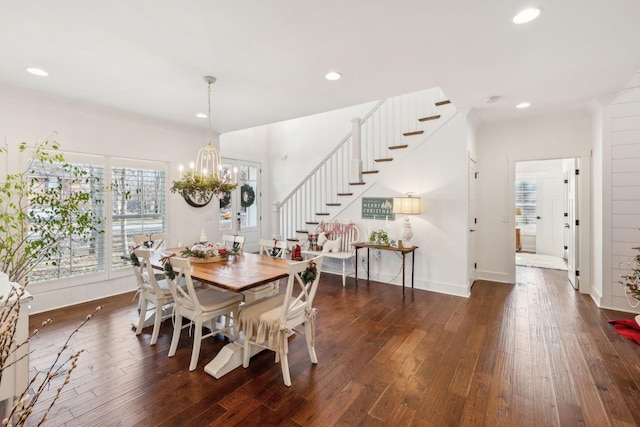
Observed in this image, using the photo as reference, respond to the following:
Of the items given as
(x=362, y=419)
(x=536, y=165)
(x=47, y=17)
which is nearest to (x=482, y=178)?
(x=536, y=165)

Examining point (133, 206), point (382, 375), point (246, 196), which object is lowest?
point (382, 375)

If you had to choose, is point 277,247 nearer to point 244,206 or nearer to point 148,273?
point 148,273

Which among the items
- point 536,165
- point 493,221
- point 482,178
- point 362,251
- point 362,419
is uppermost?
point 536,165

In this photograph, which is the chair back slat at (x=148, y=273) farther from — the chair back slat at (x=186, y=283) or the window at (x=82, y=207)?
the window at (x=82, y=207)

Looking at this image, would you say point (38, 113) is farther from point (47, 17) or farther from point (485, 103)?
point (485, 103)

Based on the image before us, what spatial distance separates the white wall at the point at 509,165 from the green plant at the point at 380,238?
1.76m

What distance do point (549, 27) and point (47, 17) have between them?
3.77m

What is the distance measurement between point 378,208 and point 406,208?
686 millimetres

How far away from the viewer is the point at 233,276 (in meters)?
2.73

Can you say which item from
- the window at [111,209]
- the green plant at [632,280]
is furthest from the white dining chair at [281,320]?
the green plant at [632,280]

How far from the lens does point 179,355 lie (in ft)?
9.13

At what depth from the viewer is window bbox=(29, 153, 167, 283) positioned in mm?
3864

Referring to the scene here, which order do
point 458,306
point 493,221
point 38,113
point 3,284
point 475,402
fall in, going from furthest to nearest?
point 493,221
point 458,306
point 38,113
point 475,402
point 3,284

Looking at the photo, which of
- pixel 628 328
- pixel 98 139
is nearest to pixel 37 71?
pixel 98 139
